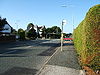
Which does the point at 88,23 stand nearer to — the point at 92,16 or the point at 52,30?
the point at 92,16

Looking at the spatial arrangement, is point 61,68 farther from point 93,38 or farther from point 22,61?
point 22,61

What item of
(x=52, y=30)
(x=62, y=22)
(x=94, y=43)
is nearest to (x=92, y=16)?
(x=94, y=43)

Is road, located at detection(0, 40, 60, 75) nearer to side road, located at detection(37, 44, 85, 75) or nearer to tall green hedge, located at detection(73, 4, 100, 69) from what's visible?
side road, located at detection(37, 44, 85, 75)

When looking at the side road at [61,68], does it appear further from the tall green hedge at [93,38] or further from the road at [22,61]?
the tall green hedge at [93,38]

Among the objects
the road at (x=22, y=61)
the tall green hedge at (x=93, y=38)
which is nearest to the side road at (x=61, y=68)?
the road at (x=22, y=61)

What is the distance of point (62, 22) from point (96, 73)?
10580 mm

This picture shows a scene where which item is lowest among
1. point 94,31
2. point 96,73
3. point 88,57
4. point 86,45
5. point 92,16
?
point 96,73

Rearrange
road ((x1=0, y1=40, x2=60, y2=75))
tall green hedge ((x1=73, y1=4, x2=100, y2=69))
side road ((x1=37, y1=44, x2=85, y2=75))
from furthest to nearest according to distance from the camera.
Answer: road ((x1=0, y1=40, x2=60, y2=75)) → side road ((x1=37, y1=44, x2=85, y2=75)) → tall green hedge ((x1=73, y1=4, x2=100, y2=69))

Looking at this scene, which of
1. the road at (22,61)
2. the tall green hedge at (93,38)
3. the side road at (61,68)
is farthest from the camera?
the road at (22,61)

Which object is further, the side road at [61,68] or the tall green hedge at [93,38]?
the side road at [61,68]

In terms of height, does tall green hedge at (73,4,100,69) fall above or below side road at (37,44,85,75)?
above

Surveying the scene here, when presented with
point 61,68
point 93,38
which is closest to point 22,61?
point 61,68

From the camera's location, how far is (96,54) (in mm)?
7023

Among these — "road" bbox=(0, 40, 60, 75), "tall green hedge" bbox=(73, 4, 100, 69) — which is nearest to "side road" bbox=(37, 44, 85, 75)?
"road" bbox=(0, 40, 60, 75)
